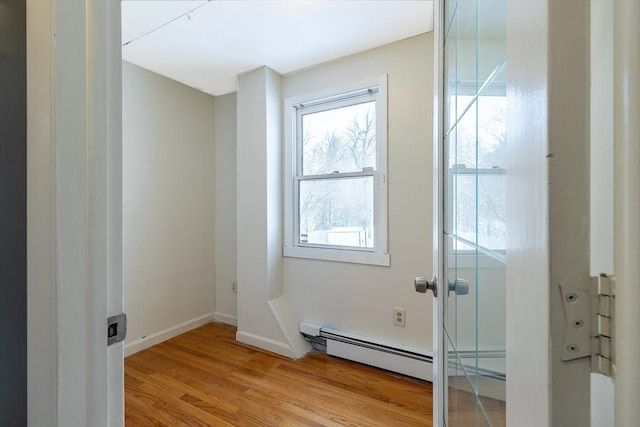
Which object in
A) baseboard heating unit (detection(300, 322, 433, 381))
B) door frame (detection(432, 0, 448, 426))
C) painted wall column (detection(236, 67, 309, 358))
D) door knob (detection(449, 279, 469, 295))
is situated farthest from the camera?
painted wall column (detection(236, 67, 309, 358))

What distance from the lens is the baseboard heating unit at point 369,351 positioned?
185 cm

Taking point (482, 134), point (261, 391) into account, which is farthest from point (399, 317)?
point (482, 134)

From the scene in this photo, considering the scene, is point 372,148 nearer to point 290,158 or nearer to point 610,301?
point 290,158

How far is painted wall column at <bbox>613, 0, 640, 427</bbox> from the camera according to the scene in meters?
0.26

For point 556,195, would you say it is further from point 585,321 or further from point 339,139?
point 339,139

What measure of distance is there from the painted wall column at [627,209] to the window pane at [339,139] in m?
1.88

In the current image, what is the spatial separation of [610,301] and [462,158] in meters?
0.54

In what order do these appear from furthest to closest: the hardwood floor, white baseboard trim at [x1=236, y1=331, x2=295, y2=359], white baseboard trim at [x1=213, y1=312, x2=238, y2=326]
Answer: white baseboard trim at [x1=213, y1=312, x2=238, y2=326] < white baseboard trim at [x1=236, y1=331, x2=295, y2=359] < the hardwood floor

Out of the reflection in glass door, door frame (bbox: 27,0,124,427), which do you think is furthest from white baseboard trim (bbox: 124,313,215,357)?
the reflection in glass door

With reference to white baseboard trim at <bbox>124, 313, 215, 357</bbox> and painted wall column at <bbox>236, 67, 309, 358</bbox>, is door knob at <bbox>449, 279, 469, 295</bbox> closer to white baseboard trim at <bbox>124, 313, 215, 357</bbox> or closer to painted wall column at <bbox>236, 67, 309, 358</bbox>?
painted wall column at <bbox>236, 67, 309, 358</bbox>

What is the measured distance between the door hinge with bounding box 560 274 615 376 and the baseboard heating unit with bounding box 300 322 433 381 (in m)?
1.77

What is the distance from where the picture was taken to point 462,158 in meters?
0.76

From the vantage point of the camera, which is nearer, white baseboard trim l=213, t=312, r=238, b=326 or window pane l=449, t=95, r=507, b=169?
window pane l=449, t=95, r=507, b=169

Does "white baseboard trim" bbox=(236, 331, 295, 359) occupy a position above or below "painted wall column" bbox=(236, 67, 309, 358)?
below
